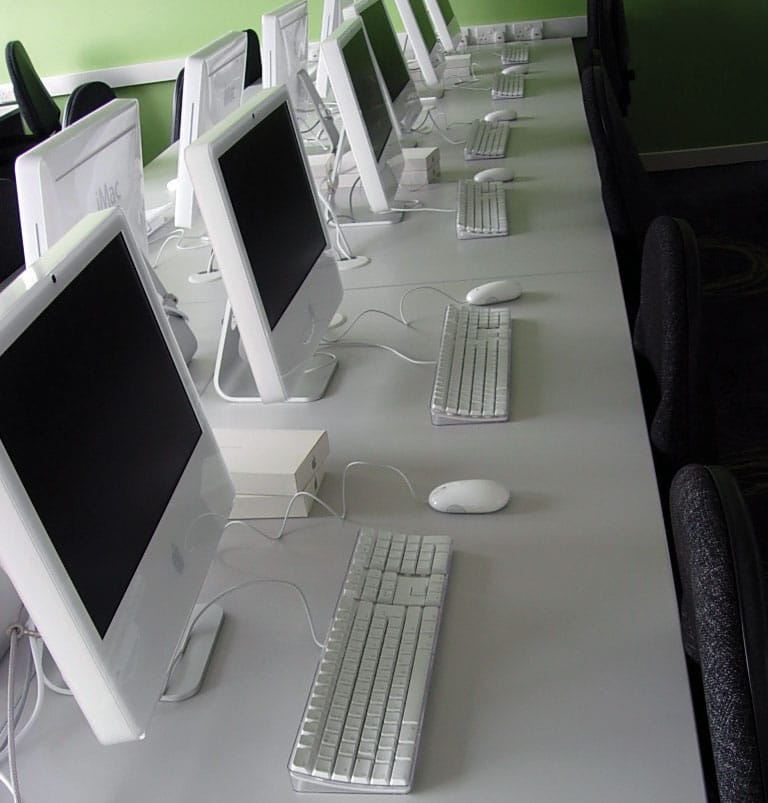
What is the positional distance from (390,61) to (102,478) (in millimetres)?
2231

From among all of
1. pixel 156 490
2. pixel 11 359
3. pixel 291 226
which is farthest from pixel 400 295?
pixel 11 359

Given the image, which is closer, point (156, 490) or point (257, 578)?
point (156, 490)

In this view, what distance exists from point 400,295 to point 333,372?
1.20 feet

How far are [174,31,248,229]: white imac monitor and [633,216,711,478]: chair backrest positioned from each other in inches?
37.7

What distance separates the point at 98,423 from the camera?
927 millimetres

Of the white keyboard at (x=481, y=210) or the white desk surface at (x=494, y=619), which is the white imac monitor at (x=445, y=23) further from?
the white desk surface at (x=494, y=619)

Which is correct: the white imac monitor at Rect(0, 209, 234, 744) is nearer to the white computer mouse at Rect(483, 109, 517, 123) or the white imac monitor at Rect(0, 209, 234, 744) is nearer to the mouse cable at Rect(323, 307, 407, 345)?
the mouse cable at Rect(323, 307, 407, 345)

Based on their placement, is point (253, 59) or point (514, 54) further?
point (253, 59)

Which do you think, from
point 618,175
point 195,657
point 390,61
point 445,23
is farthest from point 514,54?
point 195,657

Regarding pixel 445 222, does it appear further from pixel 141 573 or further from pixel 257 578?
pixel 141 573

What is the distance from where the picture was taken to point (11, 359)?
0.80 meters

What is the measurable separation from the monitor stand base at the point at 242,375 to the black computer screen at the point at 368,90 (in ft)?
2.34

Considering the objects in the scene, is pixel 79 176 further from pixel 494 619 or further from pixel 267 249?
pixel 494 619

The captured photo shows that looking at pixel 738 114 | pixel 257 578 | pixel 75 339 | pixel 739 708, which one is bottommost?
pixel 738 114
